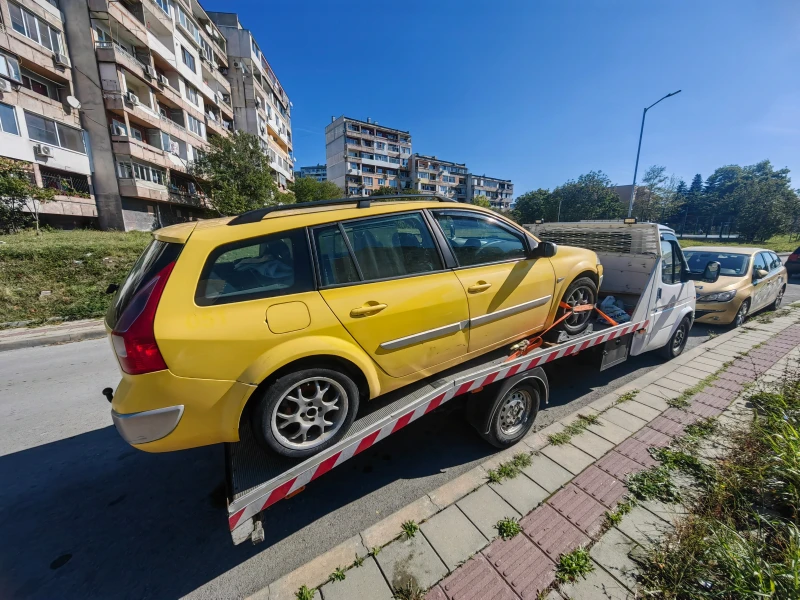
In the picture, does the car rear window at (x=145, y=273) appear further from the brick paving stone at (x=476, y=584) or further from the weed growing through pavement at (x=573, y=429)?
the weed growing through pavement at (x=573, y=429)

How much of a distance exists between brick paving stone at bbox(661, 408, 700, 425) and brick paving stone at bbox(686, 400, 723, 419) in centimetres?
9

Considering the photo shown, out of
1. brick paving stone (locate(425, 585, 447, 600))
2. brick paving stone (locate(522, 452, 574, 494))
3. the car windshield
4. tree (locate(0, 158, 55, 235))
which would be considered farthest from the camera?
tree (locate(0, 158, 55, 235))

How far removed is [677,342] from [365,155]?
62598 mm

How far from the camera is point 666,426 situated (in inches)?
127

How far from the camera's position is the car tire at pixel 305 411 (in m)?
1.79

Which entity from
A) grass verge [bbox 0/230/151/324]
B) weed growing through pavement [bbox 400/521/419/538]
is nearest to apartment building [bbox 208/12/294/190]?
grass verge [bbox 0/230/151/324]

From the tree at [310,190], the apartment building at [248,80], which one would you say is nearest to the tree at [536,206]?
the tree at [310,190]

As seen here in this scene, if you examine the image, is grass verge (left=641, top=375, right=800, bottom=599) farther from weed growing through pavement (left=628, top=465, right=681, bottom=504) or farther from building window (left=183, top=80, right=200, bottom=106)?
building window (left=183, top=80, right=200, bottom=106)

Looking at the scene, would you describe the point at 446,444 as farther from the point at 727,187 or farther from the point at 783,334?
the point at 727,187

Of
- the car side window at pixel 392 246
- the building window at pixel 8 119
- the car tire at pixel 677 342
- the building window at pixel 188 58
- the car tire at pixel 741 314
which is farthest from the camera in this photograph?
the building window at pixel 188 58

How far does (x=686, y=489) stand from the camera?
7.96 feet

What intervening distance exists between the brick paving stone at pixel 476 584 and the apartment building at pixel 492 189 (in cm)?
7525

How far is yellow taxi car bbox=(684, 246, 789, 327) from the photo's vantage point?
6.18 metres

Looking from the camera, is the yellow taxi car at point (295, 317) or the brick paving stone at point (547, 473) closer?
the yellow taxi car at point (295, 317)
